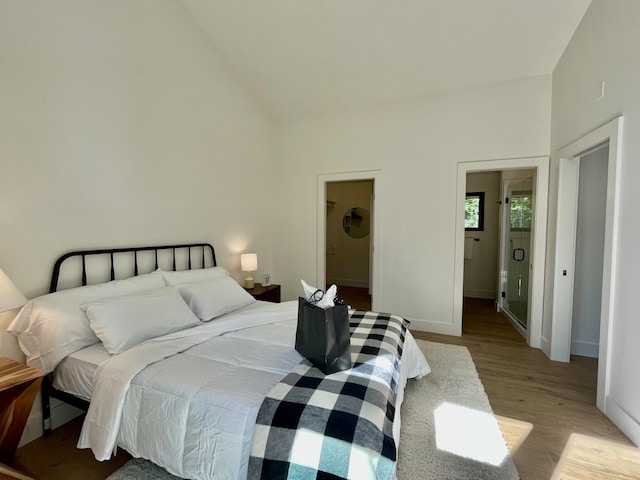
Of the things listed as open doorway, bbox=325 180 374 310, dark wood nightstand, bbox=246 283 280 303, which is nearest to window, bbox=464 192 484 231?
open doorway, bbox=325 180 374 310

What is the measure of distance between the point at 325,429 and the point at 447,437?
1.13 metres

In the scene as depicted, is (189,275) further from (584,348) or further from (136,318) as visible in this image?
Result: (584,348)

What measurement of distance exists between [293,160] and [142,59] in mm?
2192

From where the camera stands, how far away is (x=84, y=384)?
65.4 inches

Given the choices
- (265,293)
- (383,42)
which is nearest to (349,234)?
(265,293)

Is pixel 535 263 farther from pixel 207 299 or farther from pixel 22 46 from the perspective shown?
pixel 22 46

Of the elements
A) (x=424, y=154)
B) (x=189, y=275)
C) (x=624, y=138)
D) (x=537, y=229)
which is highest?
(x=424, y=154)

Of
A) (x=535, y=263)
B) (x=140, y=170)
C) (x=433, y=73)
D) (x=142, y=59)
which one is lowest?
(x=535, y=263)

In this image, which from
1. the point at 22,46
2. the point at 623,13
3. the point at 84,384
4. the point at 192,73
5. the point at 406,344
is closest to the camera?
the point at 84,384

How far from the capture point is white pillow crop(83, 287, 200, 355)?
175cm

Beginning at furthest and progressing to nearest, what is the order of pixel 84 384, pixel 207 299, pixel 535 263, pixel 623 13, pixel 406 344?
pixel 535 263, pixel 207 299, pixel 406 344, pixel 623 13, pixel 84 384

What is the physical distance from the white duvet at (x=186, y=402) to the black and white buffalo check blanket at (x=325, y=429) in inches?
3.9

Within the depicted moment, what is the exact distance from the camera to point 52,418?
1919mm

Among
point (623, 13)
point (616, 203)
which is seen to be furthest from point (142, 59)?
point (616, 203)
